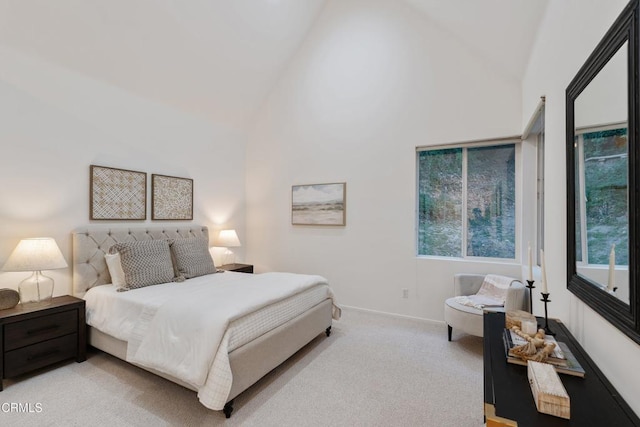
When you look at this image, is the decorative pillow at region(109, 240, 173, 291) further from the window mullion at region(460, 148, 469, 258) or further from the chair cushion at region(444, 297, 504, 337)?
the window mullion at region(460, 148, 469, 258)

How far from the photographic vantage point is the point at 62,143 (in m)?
3.00

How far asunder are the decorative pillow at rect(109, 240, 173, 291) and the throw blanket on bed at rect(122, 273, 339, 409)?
0.65m

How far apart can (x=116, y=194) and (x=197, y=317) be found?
2.18m

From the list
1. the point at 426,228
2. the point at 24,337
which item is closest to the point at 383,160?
the point at 426,228

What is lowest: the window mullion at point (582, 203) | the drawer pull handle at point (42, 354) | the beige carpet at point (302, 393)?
the beige carpet at point (302, 393)

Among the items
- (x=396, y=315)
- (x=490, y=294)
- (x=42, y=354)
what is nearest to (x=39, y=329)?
(x=42, y=354)

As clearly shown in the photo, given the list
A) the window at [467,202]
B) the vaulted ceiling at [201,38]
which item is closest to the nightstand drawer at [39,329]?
the vaulted ceiling at [201,38]

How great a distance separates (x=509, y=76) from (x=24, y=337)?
5129mm

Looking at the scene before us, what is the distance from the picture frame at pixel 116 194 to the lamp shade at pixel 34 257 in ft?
2.11

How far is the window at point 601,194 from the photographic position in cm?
105

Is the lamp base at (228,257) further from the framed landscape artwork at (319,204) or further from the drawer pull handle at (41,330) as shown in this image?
the drawer pull handle at (41,330)

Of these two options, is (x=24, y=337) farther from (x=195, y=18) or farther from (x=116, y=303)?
(x=195, y=18)

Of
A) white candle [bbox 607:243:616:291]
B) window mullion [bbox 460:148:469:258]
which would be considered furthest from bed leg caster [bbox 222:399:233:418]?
window mullion [bbox 460:148:469:258]

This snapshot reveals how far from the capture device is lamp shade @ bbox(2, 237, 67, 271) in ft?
8.18
